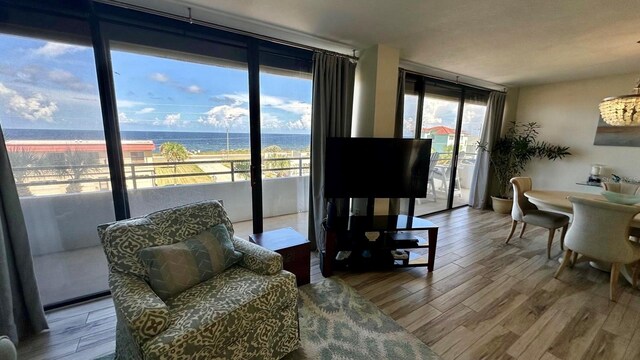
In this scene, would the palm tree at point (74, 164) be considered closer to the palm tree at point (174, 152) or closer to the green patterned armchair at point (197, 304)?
the palm tree at point (174, 152)

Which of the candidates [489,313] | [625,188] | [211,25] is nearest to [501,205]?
[625,188]

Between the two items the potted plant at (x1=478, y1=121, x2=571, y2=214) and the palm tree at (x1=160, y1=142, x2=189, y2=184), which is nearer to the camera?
the palm tree at (x1=160, y1=142, x2=189, y2=184)

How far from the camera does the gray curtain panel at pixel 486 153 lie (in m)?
4.63

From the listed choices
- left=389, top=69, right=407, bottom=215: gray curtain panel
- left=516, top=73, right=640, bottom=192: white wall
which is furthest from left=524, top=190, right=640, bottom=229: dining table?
left=516, top=73, right=640, bottom=192: white wall

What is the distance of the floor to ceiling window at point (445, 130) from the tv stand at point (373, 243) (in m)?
1.43

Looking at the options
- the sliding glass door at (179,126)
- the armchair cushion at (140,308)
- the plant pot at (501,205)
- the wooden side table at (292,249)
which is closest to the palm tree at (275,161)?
the sliding glass door at (179,126)

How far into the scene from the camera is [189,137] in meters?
2.37

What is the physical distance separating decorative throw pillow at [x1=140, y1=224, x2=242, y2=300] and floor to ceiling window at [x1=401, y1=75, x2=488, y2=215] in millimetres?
2991

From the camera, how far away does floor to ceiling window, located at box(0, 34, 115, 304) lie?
177 cm

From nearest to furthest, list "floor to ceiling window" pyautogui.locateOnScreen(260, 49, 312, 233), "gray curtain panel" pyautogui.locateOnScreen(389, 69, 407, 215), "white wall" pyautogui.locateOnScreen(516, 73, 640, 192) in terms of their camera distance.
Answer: "floor to ceiling window" pyautogui.locateOnScreen(260, 49, 312, 233) → "gray curtain panel" pyautogui.locateOnScreen(389, 69, 407, 215) → "white wall" pyautogui.locateOnScreen(516, 73, 640, 192)

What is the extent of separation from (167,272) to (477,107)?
5.34 metres

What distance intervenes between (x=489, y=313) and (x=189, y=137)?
9.89ft

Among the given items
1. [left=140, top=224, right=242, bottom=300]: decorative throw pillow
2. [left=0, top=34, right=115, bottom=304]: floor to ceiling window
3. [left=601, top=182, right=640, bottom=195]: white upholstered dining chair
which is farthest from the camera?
[left=601, top=182, right=640, bottom=195]: white upholstered dining chair

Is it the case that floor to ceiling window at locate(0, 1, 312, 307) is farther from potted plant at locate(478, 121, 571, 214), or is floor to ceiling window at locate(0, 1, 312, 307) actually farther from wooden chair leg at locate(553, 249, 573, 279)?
potted plant at locate(478, 121, 571, 214)
